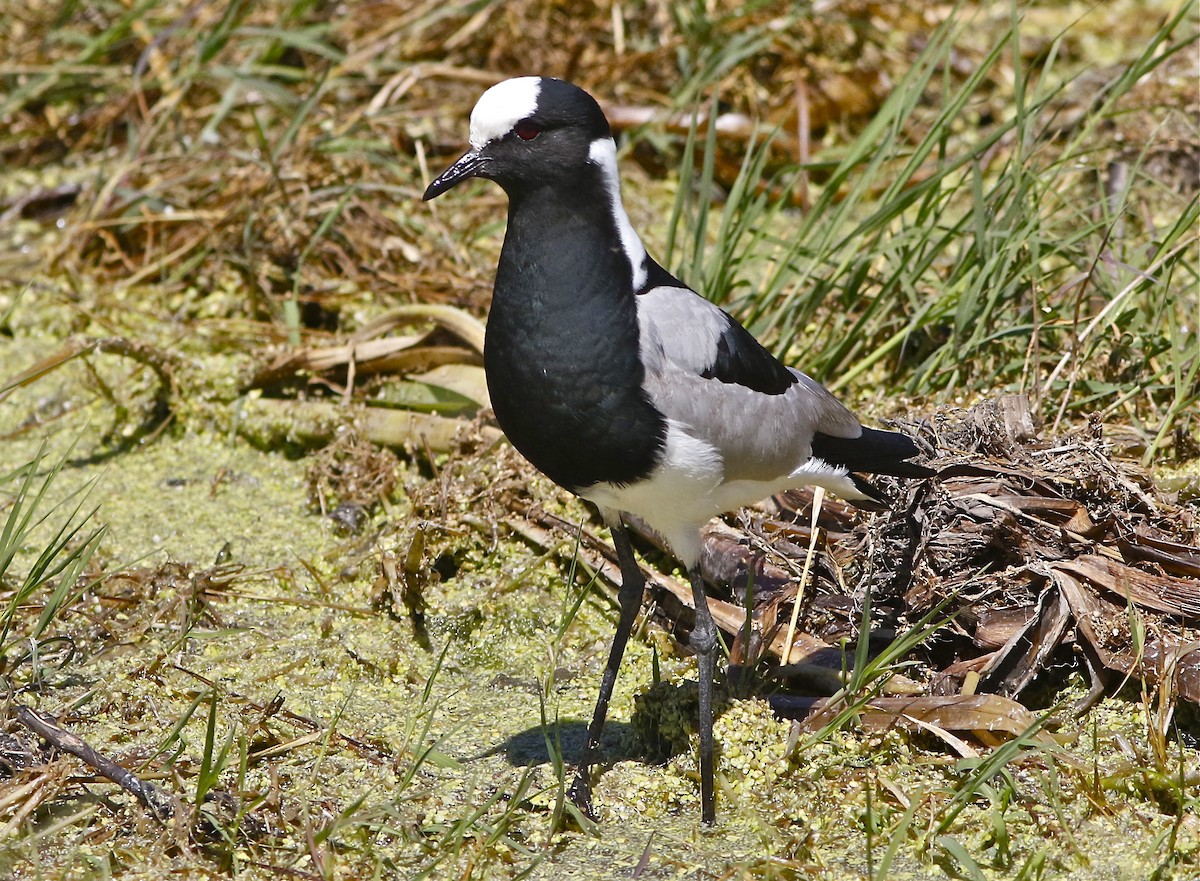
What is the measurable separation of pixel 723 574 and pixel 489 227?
195 centimetres

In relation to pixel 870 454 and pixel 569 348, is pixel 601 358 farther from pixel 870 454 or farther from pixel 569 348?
pixel 870 454

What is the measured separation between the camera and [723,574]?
12.3 feet

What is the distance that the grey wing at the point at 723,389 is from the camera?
3.04 meters

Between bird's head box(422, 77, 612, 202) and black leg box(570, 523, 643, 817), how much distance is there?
2.84 ft

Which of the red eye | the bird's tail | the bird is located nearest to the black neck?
the bird

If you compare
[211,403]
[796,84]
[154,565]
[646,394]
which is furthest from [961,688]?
[796,84]

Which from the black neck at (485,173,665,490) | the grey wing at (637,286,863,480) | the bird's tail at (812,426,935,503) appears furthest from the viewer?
the bird's tail at (812,426,935,503)

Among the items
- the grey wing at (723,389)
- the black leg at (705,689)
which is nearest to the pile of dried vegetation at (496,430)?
the black leg at (705,689)

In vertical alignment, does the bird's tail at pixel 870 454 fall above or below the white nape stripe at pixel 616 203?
below

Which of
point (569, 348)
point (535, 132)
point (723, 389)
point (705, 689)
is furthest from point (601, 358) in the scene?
point (705, 689)

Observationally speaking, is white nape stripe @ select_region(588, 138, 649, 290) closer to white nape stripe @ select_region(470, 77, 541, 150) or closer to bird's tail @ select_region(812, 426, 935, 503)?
white nape stripe @ select_region(470, 77, 541, 150)

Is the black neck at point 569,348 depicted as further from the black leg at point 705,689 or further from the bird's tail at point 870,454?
the bird's tail at point 870,454

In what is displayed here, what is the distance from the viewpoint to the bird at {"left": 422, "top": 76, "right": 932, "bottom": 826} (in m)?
2.95

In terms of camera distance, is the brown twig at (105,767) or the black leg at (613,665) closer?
the brown twig at (105,767)
